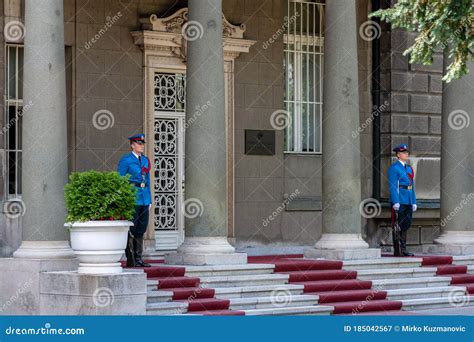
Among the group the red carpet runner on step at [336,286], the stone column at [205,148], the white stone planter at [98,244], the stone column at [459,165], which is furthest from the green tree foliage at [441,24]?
the stone column at [459,165]

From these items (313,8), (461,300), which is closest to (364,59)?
(313,8)

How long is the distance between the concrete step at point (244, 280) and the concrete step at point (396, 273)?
1.57 metres

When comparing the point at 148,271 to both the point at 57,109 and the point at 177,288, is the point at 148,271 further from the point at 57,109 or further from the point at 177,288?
the point at 57,109

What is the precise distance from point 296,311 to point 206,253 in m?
1.77

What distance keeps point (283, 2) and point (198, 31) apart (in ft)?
17.7

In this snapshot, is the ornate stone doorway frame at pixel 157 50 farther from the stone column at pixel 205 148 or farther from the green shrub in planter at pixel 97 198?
the green shrub in planter at pixel 97 198

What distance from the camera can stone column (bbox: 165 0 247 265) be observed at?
1908 centimetres

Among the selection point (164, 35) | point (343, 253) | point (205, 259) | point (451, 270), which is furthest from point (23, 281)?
point (451, 270)

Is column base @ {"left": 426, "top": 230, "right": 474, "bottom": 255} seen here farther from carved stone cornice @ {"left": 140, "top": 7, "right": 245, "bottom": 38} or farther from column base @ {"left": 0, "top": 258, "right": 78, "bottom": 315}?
column base @ {"left": 0, "top": 258, "right": 78, "bottom": 315}

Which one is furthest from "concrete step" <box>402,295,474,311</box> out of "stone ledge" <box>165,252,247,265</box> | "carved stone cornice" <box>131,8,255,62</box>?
"carved stone cornice" <box>131,8,255,62</box>

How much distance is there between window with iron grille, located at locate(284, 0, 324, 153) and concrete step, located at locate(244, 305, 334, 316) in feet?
21.1

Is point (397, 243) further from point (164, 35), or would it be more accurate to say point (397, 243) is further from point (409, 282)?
point (164, 35)

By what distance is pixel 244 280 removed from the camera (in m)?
18.7

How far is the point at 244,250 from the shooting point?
76.8ft
